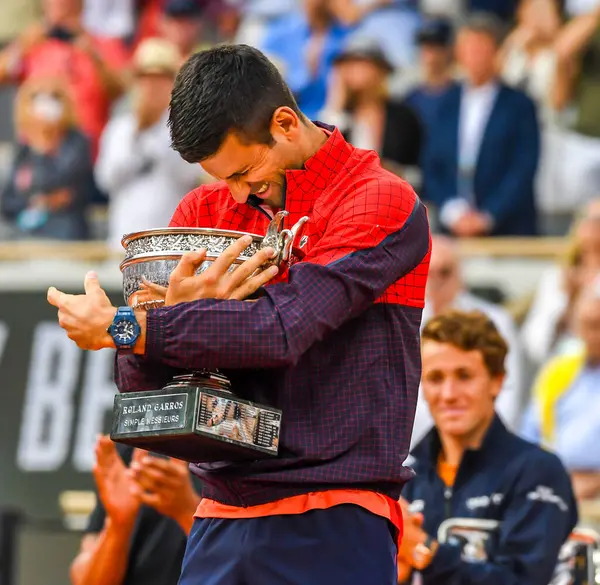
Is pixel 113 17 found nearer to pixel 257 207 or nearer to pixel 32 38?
pixel 32 38

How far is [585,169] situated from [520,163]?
29.7 inches

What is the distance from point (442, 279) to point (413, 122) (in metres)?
2.05

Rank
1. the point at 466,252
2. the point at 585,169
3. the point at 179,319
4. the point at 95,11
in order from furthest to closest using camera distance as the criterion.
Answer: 1. the point at 95,11
2. the point at 585,169
3. the point at 466,252
4. the point at 179,319

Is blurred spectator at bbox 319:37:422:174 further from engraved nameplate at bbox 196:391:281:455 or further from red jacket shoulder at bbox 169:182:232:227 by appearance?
engraved nameplate at bbox 196:391:281:455

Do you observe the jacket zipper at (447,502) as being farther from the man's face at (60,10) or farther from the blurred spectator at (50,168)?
the man's face at (60,10)

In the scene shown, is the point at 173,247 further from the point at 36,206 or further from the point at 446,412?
the point at 36,206

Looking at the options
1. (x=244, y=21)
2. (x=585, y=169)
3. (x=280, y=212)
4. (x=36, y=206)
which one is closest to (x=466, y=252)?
(x=585, y=169)

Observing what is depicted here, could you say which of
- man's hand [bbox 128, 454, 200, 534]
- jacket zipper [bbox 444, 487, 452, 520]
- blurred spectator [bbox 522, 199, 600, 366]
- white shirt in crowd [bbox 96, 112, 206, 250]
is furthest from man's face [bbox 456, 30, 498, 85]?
man's hand [bbox 128, 454, 200, 534]

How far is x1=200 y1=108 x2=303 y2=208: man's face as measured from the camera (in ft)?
10.3

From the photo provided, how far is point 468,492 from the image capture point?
4.92 metres

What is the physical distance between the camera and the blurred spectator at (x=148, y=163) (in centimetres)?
941

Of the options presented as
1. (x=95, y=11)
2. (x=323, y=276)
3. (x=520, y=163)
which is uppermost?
(x=95, y=11)

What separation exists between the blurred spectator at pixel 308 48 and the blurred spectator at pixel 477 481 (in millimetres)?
5557

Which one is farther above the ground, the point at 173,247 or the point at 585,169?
the point at 585,169
